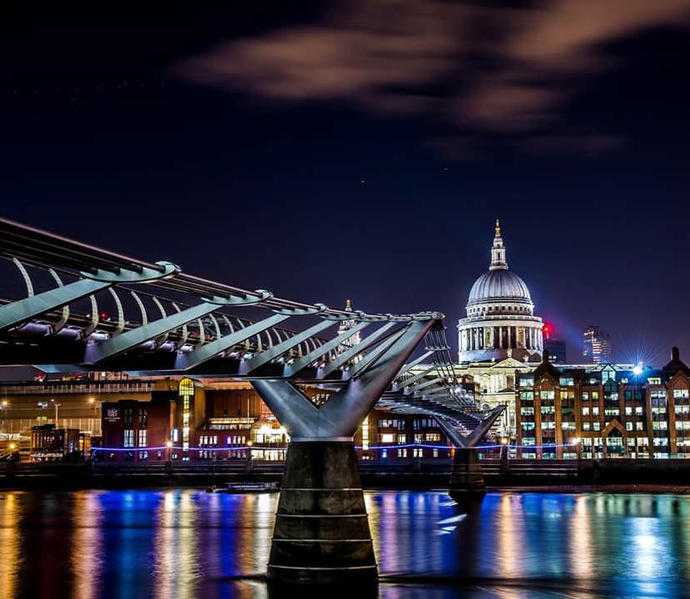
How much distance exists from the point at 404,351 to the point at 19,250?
20.0 metres

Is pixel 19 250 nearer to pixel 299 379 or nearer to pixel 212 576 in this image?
pixel 299 379

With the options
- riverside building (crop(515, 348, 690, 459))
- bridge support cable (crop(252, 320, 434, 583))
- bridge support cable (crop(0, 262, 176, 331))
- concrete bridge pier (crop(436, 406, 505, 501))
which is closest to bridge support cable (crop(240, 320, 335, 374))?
bridge support cable (crop(252, 320, 434, 583))

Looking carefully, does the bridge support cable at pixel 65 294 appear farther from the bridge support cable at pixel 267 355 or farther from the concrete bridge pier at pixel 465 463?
the concrete bridge pier at pixel 465 463

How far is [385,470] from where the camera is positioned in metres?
120

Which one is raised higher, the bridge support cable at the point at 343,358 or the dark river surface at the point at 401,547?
the bridge support cable at the point at 343,358

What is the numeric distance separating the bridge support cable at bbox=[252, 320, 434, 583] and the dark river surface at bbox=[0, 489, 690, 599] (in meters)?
1.23

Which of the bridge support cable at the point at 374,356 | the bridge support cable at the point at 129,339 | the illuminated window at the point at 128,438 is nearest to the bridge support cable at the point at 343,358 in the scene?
the bridge support cable at the point at 374,356

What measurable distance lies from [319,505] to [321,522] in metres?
0.54

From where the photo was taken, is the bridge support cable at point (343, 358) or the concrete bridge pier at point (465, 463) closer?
the bridge support cable at point (343, 358)

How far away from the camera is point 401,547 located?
186 feet

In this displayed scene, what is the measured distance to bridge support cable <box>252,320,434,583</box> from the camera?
116 ft

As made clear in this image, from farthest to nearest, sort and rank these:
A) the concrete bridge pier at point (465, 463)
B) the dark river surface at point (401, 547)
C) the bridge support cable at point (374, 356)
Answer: the concrete bridge pier at point (465, 463), the dark river surface at point (401, 547), the bridge support cable at point (374, 356)

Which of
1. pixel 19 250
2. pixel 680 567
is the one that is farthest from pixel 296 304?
pixel 680 567

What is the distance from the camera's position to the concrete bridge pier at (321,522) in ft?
116
